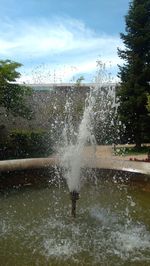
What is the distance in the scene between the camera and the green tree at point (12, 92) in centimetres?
1952

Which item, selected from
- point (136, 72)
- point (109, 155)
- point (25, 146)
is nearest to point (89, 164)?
point (109, 155)

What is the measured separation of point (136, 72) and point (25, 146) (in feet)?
20.2

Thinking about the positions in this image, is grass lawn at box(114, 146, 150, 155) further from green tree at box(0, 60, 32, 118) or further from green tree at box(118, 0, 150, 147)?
green tree at box(0, 60, 32, 118)

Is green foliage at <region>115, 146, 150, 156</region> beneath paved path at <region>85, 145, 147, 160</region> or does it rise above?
beneath

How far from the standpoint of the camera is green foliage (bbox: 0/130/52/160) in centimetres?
1869

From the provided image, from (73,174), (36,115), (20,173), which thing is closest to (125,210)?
(73,174)

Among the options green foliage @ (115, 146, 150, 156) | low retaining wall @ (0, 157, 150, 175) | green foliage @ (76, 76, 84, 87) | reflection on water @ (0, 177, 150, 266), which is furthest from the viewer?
green foliage @ (76, 76, 84, 87)

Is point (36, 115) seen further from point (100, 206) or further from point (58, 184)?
point (100, 206)

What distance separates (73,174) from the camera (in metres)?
9.83

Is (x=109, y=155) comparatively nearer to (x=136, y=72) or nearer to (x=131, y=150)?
(x=131, y=150)

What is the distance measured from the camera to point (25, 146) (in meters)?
19.2

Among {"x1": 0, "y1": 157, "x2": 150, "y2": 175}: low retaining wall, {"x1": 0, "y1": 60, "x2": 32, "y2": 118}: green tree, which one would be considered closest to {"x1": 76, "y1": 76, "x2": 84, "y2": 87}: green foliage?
{"x1": 0, "y1": 60, "x2": 32, "y2": 118}: green tree

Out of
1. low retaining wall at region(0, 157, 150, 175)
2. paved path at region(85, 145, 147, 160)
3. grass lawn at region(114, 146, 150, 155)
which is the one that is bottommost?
grass lawn at region(114, 146, 150, 155)

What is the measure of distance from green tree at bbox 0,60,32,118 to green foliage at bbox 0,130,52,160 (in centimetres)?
198
